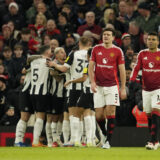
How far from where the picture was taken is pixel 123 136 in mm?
15383

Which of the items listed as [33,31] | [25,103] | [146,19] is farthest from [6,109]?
[146,19]

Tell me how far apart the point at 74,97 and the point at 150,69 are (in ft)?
6.85

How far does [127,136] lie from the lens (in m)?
15.3

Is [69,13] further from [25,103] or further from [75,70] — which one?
[75,70]

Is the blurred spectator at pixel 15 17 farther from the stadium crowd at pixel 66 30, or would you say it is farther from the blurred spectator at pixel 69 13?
the blurred spectator at pixel 69 13

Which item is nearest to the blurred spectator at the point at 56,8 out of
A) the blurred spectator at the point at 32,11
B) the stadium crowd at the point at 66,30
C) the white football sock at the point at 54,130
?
the stadium crowd at the point at 66,30

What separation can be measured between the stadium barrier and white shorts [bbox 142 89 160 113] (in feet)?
10.9

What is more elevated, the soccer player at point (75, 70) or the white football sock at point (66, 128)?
the soccer player at point (75, 70)

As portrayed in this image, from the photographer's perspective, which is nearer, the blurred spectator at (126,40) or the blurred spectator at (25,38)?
the blurred spectator at (126,40)

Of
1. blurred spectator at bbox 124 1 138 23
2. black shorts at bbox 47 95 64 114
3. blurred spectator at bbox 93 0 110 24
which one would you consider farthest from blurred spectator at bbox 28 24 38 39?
black shorts at bbox 47 95 64 114

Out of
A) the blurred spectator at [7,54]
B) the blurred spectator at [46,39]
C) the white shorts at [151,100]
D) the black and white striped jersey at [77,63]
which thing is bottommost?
the white shorts at [151,100]

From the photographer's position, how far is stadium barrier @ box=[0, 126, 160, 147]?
15.2 m

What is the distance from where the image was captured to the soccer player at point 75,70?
13011 millimetres

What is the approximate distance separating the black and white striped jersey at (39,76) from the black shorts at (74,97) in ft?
2.85
